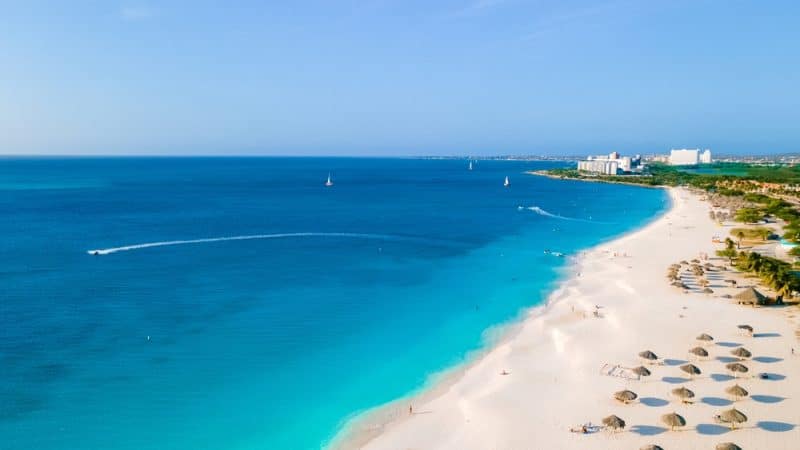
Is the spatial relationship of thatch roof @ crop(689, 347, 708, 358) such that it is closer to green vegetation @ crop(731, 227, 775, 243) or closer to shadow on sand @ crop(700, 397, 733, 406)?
shadow on sand @ crop(700, 397, 733, 406)

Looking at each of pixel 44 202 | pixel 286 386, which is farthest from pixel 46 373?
pixel 44 202

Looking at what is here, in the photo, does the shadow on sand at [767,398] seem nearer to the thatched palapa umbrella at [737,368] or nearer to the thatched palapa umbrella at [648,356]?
the thatched palapa umbrella at [737,368]

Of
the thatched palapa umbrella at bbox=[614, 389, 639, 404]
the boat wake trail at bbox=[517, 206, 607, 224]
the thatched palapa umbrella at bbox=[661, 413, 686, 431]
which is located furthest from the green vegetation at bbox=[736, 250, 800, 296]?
the boat wake trail at bbox=[517, 206, 607, 224]

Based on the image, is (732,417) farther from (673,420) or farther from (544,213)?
(544,213)

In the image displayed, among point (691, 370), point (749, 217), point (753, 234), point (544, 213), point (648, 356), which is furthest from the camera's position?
point (544, 213)

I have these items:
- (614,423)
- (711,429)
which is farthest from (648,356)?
(614,423)

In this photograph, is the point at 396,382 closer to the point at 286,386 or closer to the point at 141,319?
the point at 286,386
